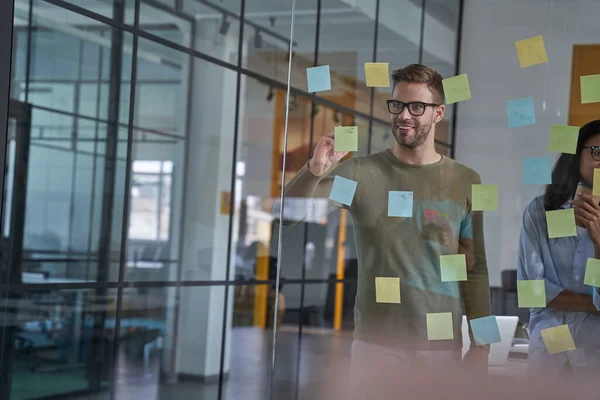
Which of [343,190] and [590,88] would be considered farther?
[343,190]

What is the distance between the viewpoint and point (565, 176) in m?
3.17

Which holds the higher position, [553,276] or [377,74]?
[377,74]

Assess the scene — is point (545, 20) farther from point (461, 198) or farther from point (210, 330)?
point (210, 330)

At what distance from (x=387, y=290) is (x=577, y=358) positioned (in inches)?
32.4

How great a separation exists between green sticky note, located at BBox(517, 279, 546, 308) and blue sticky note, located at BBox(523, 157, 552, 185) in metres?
0.42

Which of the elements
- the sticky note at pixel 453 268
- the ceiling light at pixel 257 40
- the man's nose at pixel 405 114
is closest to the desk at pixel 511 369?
the sticky note at pixel 453 268

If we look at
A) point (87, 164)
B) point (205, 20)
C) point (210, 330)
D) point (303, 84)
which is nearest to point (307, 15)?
point (303, 84)

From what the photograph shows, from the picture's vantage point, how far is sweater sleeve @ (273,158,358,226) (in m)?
3.51

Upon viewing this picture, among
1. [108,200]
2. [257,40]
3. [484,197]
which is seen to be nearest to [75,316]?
[108,200]

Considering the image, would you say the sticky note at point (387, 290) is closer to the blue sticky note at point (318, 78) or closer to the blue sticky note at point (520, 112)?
the blue sticky note at point (520, 112)

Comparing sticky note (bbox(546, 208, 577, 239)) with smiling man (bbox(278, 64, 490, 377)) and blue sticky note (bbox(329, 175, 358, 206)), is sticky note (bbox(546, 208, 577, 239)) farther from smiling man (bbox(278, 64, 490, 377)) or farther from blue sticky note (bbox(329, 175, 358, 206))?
blue sticky note (bbox(329, 175, 358, 206))

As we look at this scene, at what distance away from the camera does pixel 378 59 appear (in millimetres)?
3539

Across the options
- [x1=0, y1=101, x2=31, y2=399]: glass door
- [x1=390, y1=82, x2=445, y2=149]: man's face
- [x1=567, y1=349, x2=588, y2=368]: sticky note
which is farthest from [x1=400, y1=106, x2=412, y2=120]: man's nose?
[x1=0, y1=101, x2=31, y2=399]: glass door

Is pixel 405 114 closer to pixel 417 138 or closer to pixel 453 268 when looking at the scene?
pixel 417 138
